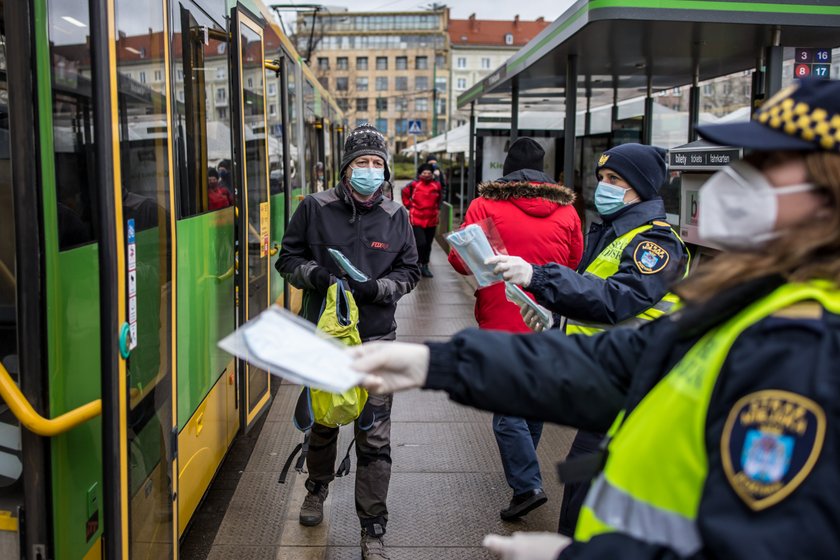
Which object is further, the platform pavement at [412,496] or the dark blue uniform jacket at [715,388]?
the platform pavement at [412,496]

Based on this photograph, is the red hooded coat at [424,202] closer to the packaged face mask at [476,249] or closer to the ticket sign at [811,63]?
the ticket sign at [811,63]

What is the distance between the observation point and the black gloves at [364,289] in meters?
3.81

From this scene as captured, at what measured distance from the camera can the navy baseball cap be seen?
132 centimetres

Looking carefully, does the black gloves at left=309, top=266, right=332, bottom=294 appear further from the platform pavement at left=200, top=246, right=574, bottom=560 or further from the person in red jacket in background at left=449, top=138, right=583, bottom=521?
the platform pavement at left=200, top=246, right=574, bottom=560

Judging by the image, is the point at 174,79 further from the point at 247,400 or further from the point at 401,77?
the point at 401,77

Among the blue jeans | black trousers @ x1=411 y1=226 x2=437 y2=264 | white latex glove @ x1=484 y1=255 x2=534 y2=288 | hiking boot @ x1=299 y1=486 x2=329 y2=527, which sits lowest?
hiking boot @ x1=299 y1=486 x2=329 y2=527

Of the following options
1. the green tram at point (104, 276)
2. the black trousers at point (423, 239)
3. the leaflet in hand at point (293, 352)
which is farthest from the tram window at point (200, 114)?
the black trousers at point (423, 239)

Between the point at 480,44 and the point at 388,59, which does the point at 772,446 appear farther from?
the point at 388,59

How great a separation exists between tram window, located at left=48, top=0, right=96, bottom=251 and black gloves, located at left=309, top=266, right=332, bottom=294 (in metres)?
1.37

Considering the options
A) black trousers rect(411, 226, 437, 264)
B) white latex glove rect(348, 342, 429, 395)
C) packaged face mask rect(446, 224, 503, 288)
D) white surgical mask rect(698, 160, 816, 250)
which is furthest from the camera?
black trousers rect(411, 226, 437, 264)

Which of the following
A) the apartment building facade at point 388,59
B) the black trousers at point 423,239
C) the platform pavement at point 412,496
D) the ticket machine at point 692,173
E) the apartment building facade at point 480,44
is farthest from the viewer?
the apartment building facade at point 388,59

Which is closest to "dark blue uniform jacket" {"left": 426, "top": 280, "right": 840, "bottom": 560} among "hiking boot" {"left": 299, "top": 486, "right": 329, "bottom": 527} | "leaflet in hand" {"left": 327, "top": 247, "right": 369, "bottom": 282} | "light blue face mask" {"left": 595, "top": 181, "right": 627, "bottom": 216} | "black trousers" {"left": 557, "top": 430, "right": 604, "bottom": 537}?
"black trousers" {"left": 557, "top": 430, "right": 604, "bottom": 537}

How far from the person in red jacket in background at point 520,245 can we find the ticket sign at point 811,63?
3.76 m

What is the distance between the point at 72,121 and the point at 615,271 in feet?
6.88
